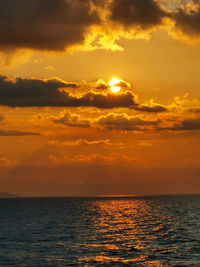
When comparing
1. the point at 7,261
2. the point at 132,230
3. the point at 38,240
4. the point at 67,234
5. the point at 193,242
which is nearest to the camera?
the point at 7,261

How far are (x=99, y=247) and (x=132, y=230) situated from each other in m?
30.3

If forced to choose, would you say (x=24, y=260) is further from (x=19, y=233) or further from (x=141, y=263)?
(x=19, y=233)

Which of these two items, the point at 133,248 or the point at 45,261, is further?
the point at 133,248

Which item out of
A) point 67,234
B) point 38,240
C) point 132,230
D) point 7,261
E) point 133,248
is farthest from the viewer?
point 132,230

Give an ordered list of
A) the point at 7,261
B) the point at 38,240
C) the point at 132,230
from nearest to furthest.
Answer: the point at 7,261
the point at 38,240
the point at 132,230

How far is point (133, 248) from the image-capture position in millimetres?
73188

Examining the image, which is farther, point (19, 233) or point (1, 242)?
point (19, 233)

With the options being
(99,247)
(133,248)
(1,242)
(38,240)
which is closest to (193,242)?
(133,248)

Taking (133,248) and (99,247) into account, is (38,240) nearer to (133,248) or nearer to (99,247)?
(99,247)

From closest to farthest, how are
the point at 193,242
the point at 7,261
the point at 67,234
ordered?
the point at 7,261, the point at 193,242, the point at 67,234

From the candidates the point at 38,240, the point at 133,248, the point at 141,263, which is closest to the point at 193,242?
the point at 133,248

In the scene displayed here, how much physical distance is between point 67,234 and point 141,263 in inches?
1571

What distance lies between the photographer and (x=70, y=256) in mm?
66250

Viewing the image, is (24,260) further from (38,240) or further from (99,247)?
(38,240)
